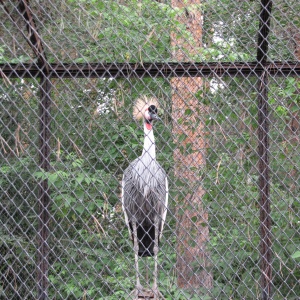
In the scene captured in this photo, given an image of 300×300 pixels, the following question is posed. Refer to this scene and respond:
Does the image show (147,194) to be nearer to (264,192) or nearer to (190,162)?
(190,162)

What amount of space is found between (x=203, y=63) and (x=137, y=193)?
4.84ft

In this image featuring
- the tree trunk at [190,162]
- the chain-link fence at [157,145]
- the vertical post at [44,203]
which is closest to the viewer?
the vertical post at [44,203]

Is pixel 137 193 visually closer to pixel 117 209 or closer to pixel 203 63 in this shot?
pixel 117 209

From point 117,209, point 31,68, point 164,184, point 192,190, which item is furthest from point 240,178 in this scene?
point 31,68

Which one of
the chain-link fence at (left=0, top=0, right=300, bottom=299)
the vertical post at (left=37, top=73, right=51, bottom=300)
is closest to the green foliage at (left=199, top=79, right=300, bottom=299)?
the chain-link fence at (left=0, top=0, right=300, bottom=299)

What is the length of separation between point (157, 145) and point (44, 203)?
1.56 metres

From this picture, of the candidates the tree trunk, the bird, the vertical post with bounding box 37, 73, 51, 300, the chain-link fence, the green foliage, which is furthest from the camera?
the bird

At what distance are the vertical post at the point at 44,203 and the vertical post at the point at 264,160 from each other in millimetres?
1061

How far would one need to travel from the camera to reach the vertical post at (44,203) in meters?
2.78

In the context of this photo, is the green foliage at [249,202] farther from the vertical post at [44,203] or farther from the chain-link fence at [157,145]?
the vertical post at [44,203]

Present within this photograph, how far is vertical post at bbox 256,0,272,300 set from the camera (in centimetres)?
281

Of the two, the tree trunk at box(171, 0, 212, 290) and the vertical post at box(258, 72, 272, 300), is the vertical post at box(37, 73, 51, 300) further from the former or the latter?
the vertical post at box(258, 72, 272, 300)

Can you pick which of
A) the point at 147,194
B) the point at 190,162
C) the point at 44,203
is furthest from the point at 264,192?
the point at 147,194

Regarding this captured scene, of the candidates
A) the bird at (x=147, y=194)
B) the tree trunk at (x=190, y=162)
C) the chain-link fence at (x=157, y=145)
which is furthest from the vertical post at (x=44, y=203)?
the bird at (x=147, y=194)
